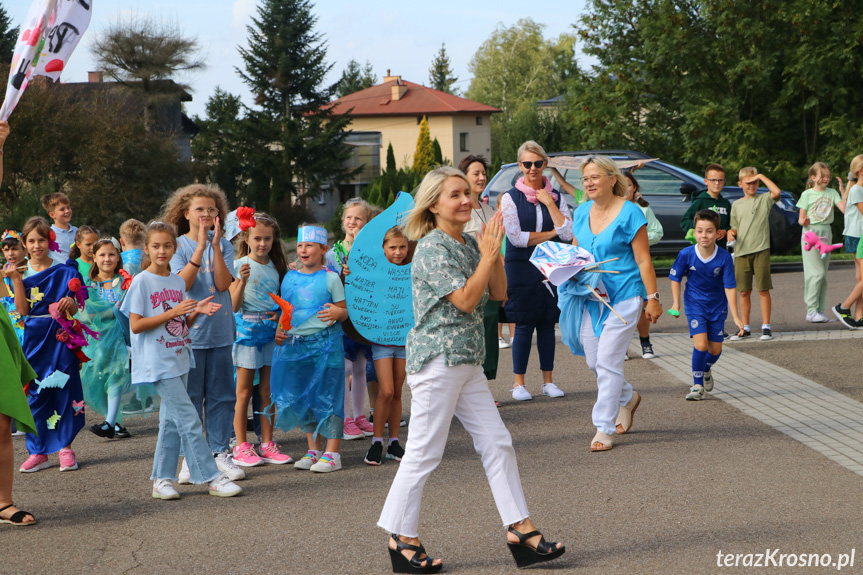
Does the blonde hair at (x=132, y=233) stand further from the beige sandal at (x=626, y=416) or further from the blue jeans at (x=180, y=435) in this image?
the beige sandal at (x=626, y=416)

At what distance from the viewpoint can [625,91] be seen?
32.1 m

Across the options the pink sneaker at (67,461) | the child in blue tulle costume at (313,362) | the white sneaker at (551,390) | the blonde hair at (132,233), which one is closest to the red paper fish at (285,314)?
the child in blue tulle costume at (313,362)

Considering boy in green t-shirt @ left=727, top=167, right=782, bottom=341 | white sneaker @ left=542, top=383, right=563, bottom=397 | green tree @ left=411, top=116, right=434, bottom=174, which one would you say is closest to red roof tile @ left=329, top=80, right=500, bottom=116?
green tree @ left=411, top=116, right=434, bottom=174

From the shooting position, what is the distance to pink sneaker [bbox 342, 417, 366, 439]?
7191 mm

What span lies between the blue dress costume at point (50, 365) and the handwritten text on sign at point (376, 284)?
2051 millimetres

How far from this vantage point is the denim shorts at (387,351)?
21.0ft

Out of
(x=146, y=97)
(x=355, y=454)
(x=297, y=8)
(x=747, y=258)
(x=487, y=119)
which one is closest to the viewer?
(x=355, y=454)

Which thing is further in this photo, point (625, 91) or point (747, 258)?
point (625, 91)

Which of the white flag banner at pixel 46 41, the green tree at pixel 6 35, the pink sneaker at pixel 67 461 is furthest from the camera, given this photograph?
the green tree at pixel 6 35

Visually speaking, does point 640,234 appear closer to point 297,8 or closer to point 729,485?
point 729,485

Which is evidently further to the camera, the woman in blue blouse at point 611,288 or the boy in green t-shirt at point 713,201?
the boy in green t-shirt at point 713,201

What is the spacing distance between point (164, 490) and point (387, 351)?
1.69 meters

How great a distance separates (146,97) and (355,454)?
47.0 meters

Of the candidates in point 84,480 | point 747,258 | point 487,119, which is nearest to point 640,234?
point 84,480
